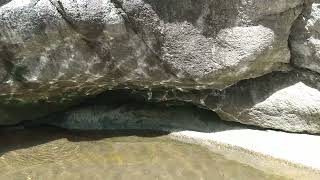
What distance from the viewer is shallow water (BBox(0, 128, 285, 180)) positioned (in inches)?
175

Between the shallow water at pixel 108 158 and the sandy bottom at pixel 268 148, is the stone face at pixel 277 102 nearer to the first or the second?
the sandy bottom at pixel 268 148

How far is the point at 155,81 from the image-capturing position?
15.2 ft

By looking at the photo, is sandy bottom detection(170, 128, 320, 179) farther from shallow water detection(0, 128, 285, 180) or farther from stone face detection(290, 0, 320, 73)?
stone face detection(290, 0, 320, 73)

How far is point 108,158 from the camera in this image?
4.70 metres

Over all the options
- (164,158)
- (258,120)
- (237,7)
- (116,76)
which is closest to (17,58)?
(116,76)

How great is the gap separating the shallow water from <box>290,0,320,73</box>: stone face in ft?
3.23

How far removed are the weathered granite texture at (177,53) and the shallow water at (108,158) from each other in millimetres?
409

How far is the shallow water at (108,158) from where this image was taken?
175 inches

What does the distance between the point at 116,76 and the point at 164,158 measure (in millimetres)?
788

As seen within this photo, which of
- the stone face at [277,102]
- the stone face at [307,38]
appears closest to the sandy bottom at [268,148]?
the stone face at [277,102]

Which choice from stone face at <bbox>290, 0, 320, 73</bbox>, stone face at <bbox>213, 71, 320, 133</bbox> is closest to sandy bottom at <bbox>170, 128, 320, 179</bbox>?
stone face at <bbox>213, 71, 320, 133</bbox>

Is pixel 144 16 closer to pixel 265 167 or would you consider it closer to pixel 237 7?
pixel 237 7

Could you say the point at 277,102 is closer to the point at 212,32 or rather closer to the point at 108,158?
the point at 212,32

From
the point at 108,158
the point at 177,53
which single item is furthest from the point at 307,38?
the point at 108,158
